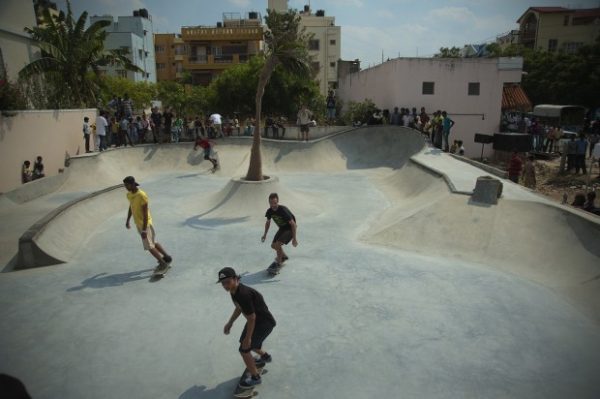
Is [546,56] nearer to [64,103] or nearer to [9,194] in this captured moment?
[64,103]

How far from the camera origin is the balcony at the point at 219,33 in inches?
1807

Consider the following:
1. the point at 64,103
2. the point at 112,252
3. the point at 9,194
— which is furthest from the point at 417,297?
the point at 64,103

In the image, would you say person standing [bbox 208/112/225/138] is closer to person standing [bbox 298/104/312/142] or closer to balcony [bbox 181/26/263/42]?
person standing [bbox 298/104/312/142]

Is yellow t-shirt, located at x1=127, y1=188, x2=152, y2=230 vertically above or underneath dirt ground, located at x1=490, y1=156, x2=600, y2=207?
above

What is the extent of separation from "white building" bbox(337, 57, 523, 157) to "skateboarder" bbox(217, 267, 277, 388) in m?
22.3

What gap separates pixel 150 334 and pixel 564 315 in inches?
246

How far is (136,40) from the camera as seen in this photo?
5222 centimetres

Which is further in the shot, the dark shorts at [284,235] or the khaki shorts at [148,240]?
the dark shorts at [284,235]

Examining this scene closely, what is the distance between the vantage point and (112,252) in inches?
357

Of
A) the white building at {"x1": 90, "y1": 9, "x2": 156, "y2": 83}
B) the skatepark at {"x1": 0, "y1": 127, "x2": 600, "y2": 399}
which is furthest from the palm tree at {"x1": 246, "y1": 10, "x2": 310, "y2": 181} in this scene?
the white building at {"x1": 90, "y1": 9, "x2": 156, "y2": 83}

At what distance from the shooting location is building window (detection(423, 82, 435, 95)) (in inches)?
973

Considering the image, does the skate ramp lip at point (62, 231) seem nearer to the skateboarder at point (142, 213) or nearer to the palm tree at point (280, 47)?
the skateboarder at point (142, 213)

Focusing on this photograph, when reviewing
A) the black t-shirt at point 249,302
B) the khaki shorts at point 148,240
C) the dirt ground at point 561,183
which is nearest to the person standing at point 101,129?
the khaki shorts at point 148,240

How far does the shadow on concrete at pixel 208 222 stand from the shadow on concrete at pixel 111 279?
300 centimetres
